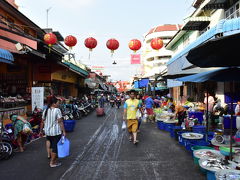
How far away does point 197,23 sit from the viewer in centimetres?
1510

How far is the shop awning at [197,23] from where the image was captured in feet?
46.2

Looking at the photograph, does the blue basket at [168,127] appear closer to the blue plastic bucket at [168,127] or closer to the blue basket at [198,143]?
the blue plastic bucket at [168,127]

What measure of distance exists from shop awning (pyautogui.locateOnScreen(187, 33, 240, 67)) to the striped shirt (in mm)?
3378

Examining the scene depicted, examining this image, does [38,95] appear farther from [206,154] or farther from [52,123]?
[206,154]

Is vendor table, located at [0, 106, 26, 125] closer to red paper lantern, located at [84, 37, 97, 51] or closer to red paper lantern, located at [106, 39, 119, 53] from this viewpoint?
red paper lantern, located at [84, 37, 97, 51]

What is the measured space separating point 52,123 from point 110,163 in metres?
1.78

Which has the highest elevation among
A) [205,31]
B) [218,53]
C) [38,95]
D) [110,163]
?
[205,31]

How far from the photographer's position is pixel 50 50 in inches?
462

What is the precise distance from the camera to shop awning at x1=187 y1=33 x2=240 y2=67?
321 centimetres

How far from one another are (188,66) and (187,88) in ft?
32.6

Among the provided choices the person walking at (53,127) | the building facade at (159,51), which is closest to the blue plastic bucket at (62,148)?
the person walking at (53,127)

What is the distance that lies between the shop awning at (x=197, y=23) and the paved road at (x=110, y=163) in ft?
32.4

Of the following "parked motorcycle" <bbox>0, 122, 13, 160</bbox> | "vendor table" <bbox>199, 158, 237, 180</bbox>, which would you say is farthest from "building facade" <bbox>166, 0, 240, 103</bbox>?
"parked motorcycle" <bbox>0, 122, 13, 160</bbox>

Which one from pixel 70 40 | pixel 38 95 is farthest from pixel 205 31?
pixel 38 95
